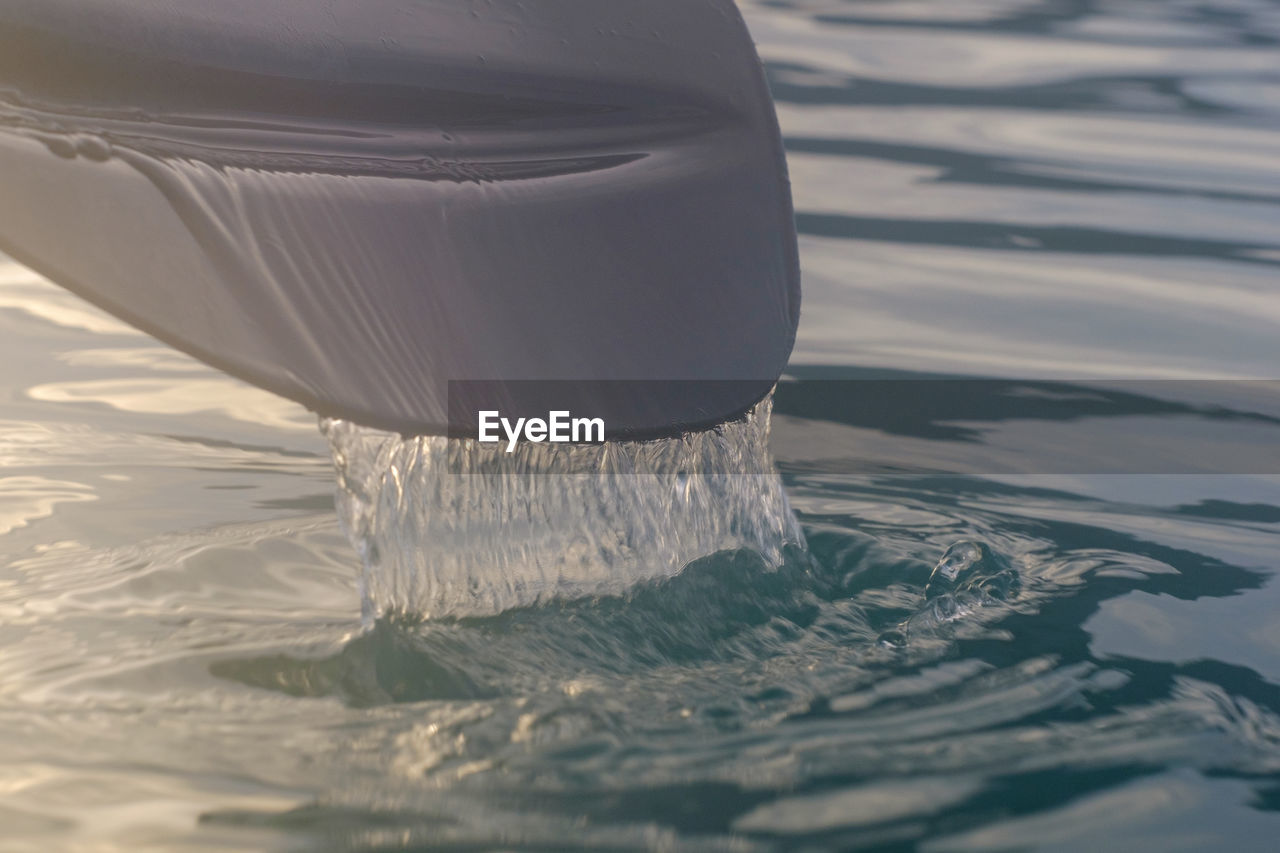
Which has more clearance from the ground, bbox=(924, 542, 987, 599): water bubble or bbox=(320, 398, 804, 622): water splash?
bbox=(320, 398, 804, 622): water splash

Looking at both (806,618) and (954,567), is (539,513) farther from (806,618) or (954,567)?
(954,567)

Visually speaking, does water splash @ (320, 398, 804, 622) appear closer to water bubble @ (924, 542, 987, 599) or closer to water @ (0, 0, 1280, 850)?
water @ (0, 0, 1280, 850)

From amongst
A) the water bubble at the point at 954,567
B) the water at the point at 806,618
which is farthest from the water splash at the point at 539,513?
the water bubble at the point at 954,567

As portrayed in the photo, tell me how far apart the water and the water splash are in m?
0.04

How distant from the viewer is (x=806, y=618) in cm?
195

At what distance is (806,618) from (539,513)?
36 centimetres

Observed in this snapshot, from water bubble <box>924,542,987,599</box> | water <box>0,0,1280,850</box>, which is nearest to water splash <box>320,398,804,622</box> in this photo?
water <box>0,0,1280,850</box>

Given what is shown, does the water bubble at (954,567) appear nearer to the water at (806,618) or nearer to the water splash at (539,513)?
the water at (806,618)

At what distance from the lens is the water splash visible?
6.04 feet

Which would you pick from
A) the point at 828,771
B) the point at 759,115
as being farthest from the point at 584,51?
the point at 828,771

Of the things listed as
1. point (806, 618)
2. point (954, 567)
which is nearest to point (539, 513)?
point (806, 618)

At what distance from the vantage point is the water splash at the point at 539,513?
72.5 inches

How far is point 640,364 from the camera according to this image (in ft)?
5.95

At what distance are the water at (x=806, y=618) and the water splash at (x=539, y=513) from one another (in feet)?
0.14
